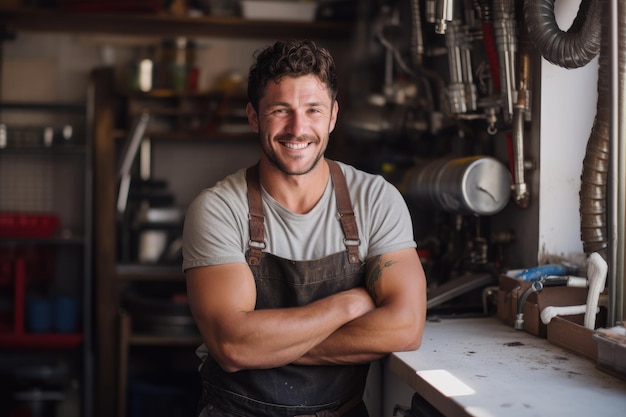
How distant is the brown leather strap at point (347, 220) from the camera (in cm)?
199

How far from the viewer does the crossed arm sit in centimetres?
179

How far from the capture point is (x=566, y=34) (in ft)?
6.70

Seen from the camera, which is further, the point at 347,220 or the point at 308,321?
the point at 347,220

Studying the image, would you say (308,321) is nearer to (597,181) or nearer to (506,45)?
(597,181)

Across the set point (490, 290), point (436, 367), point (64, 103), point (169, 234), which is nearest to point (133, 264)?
point (169, 234)

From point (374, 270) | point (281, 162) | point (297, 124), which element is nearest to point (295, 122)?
point (297, 124)

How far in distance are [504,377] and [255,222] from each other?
0.75 meters

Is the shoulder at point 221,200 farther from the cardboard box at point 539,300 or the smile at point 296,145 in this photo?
the cardboard box at point 539,300

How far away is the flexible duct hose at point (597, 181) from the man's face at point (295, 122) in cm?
74

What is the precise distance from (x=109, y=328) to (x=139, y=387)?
439mm

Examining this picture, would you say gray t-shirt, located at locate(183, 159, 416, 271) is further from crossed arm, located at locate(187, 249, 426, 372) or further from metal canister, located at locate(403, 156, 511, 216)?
metal canister, located at locate(403, 156, 511, 216)

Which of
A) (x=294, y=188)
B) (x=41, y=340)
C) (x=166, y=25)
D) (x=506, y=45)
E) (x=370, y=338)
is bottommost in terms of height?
(x=41, y=340)

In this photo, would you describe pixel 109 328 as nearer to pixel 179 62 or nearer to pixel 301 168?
pixel 179 62

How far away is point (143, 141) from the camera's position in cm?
445
